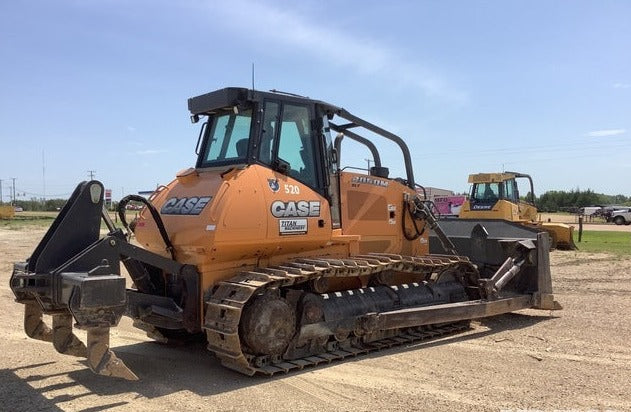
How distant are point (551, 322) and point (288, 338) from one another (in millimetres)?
5031

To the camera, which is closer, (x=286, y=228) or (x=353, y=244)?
(x=286, y=228)

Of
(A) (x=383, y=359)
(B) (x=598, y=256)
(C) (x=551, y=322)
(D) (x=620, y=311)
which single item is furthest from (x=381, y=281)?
(B) (x=598, y=256)

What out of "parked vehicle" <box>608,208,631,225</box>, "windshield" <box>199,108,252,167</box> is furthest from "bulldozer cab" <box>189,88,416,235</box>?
"parked vehicle" <box>608,208,631,225</box>

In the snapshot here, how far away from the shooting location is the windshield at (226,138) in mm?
7047

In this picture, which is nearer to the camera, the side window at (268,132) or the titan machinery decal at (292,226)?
the titan machinery decal at (292,226)

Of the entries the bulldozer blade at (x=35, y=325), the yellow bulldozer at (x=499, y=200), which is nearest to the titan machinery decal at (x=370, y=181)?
the bulldozer blade at (x=35, y=325)

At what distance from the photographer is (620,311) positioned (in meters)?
10.0

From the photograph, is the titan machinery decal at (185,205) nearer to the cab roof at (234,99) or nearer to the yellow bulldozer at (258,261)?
the yellow bulldozer at (258,261)

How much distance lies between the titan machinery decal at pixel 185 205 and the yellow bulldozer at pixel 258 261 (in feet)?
0.07

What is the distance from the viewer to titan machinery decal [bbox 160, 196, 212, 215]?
648 centimetres

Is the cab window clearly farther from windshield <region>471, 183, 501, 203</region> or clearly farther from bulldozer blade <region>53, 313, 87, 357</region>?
windshield <region>471, 183, 501, 203</region>

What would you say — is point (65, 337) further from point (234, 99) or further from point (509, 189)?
point (509, 189)

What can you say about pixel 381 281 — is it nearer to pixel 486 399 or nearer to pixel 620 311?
pixel 486 399

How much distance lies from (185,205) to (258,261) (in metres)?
1.09
